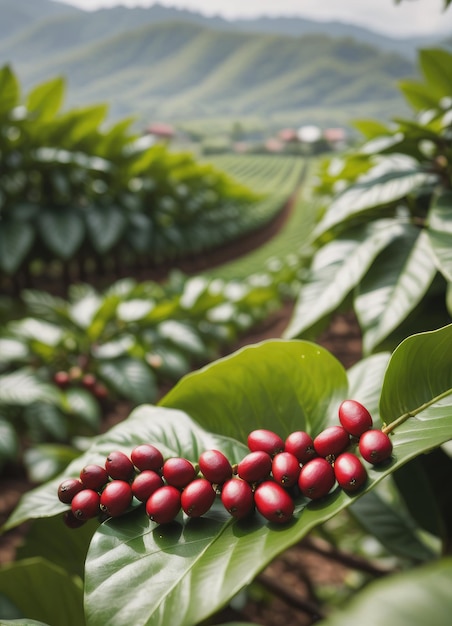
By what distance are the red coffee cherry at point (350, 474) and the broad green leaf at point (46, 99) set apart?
10.9ft

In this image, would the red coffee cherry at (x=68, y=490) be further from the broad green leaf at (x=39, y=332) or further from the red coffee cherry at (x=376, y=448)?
the broad green leaf at (x=39, y=332)

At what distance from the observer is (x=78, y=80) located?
3292 inches

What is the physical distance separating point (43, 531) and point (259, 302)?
3264 mm

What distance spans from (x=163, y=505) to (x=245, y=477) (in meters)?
0.07

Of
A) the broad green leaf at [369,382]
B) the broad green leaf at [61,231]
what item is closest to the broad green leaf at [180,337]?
the broad green leaf at [61,231]

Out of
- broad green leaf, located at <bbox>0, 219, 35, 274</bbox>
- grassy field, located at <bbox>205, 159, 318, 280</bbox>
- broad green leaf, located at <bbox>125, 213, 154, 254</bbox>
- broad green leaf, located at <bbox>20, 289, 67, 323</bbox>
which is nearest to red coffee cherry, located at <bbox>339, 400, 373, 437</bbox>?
broad green leaf, located at <bbox>20, 289, 67, 323</bbox>

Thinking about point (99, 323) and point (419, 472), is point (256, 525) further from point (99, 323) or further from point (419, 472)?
point (99, 323)

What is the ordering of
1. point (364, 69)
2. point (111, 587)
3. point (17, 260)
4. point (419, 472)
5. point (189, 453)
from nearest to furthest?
point (111, 587), point (189, 453), point (419, 472), point (17, 260), point (364, 69)

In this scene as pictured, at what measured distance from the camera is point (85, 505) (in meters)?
0.42

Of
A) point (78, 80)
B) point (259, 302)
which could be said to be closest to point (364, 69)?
point (78, 80)

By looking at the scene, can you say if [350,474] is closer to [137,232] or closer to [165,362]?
[165,362]

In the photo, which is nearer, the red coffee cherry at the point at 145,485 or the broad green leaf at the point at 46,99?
the red coffee cherry at the point at 145,485

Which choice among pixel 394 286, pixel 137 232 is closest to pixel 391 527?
pixel 394 286

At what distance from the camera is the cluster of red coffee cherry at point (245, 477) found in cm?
39
